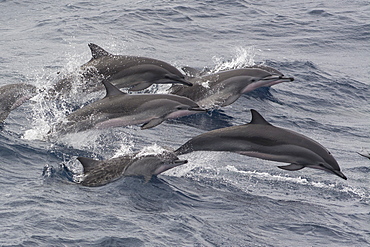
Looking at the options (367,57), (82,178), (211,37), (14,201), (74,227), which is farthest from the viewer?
(211,37)

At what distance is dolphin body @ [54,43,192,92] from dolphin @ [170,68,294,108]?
70 cm

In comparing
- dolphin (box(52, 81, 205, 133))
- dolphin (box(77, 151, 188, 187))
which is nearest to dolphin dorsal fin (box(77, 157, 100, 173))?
dolphin (box(77, 151, 188, 187))

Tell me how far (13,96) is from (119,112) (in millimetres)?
2268

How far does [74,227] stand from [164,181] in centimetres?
209

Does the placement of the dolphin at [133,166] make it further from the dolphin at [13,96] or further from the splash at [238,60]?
the splash at [238,60]

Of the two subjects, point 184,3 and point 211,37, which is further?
point 184,3

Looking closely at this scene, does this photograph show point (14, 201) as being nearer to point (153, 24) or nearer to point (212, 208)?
point (212, 208)

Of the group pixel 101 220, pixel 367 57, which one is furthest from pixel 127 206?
pixel 367 57

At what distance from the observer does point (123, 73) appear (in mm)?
11523

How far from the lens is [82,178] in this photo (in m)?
8.86

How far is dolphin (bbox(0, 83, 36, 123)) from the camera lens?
36.7ft

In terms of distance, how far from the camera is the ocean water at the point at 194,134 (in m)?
7.66

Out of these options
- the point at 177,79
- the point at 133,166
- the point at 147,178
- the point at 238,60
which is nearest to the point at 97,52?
the point at 177,79

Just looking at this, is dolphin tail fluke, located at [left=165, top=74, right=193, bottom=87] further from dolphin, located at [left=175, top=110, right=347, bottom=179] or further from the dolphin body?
dolphin, located at [left=175, top=110, right=347, bottom=179]
